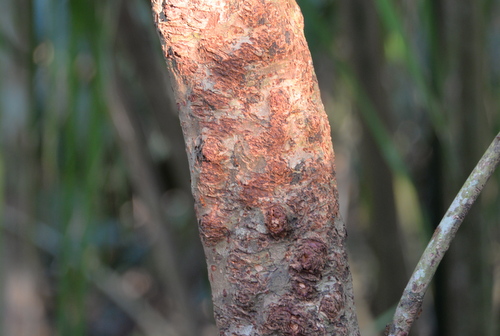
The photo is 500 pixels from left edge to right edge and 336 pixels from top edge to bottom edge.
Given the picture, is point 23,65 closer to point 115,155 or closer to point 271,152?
point 115,155

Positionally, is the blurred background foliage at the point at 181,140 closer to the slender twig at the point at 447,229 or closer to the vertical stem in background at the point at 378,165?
the vertical stem in background at the point at 378,165

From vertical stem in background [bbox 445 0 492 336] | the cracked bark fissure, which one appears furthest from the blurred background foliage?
the cracked bark fissure

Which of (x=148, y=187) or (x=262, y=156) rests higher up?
(x=262, y=156)

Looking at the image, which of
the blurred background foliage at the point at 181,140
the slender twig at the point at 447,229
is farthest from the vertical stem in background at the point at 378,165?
the slender twig at the point at 447,229

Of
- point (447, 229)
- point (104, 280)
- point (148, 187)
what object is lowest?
point (104, 280)

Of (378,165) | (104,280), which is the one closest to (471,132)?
(378,165)

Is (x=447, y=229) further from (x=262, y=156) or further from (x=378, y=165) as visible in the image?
(x=378, y=165)

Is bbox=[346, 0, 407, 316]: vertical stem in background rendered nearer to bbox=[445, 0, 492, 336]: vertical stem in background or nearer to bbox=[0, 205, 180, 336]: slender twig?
bbox=[445, 0, 492, 336]: vertical stem in background
